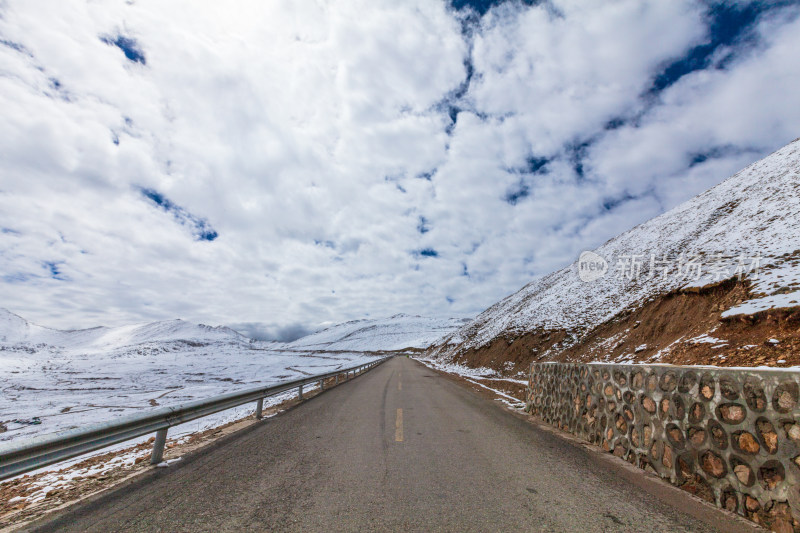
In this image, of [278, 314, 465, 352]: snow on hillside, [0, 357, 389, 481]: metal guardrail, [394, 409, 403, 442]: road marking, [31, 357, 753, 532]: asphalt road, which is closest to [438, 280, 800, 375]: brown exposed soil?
[31, 357, 753, 532]: asphalt road

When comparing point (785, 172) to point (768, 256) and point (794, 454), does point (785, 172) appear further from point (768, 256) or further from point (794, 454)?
point (794, 454)

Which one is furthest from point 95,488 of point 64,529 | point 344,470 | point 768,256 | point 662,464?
point 768,256

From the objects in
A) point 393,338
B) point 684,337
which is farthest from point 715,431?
point 393,338

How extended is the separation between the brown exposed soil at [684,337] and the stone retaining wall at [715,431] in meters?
6.16

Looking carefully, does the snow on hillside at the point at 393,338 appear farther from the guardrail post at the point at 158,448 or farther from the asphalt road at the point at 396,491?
the guardrail post at the point at 158,448

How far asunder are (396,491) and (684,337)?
14.7m

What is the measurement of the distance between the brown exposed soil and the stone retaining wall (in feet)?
20.2

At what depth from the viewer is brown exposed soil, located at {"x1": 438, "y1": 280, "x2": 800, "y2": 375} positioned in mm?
9328

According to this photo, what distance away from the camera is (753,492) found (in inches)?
133

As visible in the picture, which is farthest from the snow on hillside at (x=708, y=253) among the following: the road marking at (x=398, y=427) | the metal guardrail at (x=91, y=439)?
the metal guardrail at (x=91, y=439)

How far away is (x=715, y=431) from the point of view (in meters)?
3.83

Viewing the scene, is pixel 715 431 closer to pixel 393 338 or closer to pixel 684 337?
pixel 684 337

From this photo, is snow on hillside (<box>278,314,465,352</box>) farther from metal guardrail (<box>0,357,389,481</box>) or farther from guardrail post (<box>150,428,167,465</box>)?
guardrail post (<box>150,428,167,465</box>)

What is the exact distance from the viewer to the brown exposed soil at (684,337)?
9328 mm
